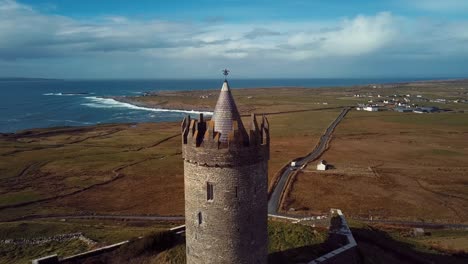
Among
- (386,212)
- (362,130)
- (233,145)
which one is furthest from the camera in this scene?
(362,130)

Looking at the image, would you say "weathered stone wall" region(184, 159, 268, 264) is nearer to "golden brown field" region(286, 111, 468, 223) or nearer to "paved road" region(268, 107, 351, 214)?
"paved road" region(268, 107, 351, 214)

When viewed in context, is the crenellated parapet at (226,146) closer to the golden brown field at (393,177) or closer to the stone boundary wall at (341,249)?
the stone boundary wall at (341,249)

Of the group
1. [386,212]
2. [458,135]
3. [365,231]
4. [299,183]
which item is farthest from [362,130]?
[365,231]

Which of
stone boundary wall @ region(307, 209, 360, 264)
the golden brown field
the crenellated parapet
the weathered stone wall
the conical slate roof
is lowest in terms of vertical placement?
the golden brown field

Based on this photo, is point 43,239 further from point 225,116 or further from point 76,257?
point 225,116

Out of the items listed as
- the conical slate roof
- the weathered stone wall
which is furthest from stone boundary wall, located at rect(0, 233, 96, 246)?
the conical slate roof

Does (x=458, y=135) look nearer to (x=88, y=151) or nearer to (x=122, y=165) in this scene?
(x=122, y=165)

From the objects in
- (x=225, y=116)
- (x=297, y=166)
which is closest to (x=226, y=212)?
(x=225, y=116)

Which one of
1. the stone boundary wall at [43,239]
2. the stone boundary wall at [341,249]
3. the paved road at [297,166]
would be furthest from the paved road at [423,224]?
the stone boundary wall at [43,239]
